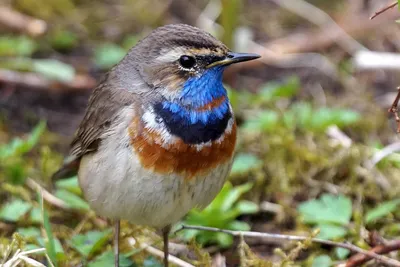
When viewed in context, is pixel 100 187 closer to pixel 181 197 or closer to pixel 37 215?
pixel 181 197

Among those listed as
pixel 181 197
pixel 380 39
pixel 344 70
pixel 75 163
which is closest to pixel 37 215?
pixel 75 163

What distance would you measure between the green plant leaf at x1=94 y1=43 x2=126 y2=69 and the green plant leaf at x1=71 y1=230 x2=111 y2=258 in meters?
2.32

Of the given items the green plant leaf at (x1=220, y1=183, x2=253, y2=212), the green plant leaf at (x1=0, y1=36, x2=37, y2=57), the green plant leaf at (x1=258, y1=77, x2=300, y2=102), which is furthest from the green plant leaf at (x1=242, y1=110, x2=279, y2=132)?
the green plant leaf at (x1=0, y1=36, x2=37, y2=57)

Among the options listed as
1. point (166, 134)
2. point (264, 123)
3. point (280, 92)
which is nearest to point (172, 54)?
point (166, 134)

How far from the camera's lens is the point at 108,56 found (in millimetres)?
6594

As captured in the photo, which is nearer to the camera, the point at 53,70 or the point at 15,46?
the point at 53,70

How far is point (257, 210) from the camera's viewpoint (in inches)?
196

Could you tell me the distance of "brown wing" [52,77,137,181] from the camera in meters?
4.00

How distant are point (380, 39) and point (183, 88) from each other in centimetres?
381

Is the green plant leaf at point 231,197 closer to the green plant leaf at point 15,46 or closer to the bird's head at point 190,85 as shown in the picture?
the bird's head at point 190,85

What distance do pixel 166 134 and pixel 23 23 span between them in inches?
140

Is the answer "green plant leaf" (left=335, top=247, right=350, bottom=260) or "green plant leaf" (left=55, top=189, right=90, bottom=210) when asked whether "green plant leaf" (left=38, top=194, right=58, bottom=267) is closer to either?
"green plant leaf" (left=55, top=189, right=90, bottom=210)

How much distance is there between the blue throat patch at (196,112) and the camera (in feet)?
12.5

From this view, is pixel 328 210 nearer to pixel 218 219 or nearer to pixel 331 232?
pixel 331 232
